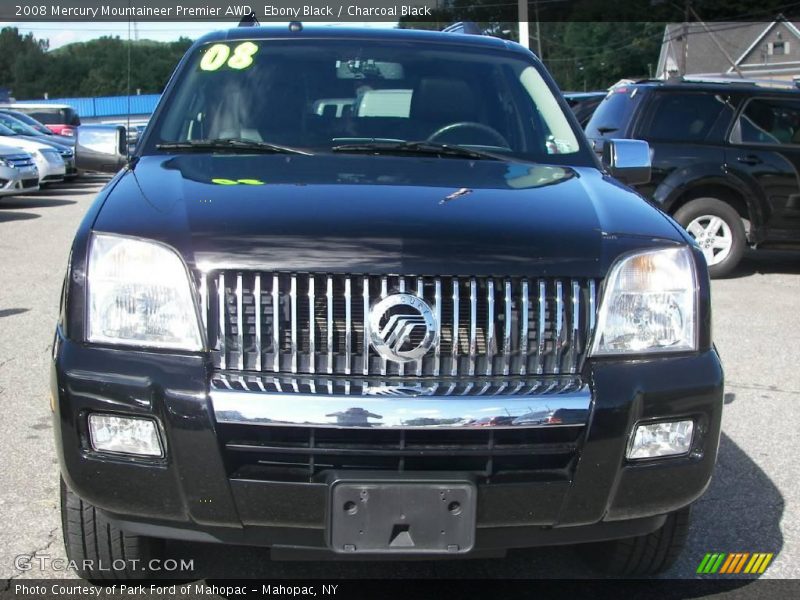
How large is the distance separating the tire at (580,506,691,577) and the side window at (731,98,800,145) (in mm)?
7220

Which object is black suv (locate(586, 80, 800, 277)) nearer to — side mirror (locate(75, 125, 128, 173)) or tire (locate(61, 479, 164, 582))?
side mirror (locate(75, 125, 128, 173))

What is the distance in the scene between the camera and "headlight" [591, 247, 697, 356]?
2.76 meters

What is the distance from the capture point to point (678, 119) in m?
9.79

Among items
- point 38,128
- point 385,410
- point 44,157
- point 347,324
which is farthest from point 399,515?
point 38,128

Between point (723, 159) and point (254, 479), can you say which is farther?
point (723, 159)

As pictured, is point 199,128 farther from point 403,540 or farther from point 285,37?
point 403,540

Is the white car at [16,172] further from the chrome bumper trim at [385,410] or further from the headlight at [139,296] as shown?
the chrome bumper trim at [385,410]

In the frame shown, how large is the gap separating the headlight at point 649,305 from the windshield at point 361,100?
1102 mm

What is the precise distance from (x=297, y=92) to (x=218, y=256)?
158 cm

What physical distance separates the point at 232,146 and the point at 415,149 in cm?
65

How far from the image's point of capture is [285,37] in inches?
171

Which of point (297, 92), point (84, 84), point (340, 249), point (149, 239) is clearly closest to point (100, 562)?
point (149, 239)

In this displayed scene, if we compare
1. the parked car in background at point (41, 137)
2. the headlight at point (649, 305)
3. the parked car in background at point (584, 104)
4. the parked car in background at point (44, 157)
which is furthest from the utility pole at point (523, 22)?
the headlight at point (649, 305)

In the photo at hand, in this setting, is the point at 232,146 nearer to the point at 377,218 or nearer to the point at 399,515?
the point at 377,218
